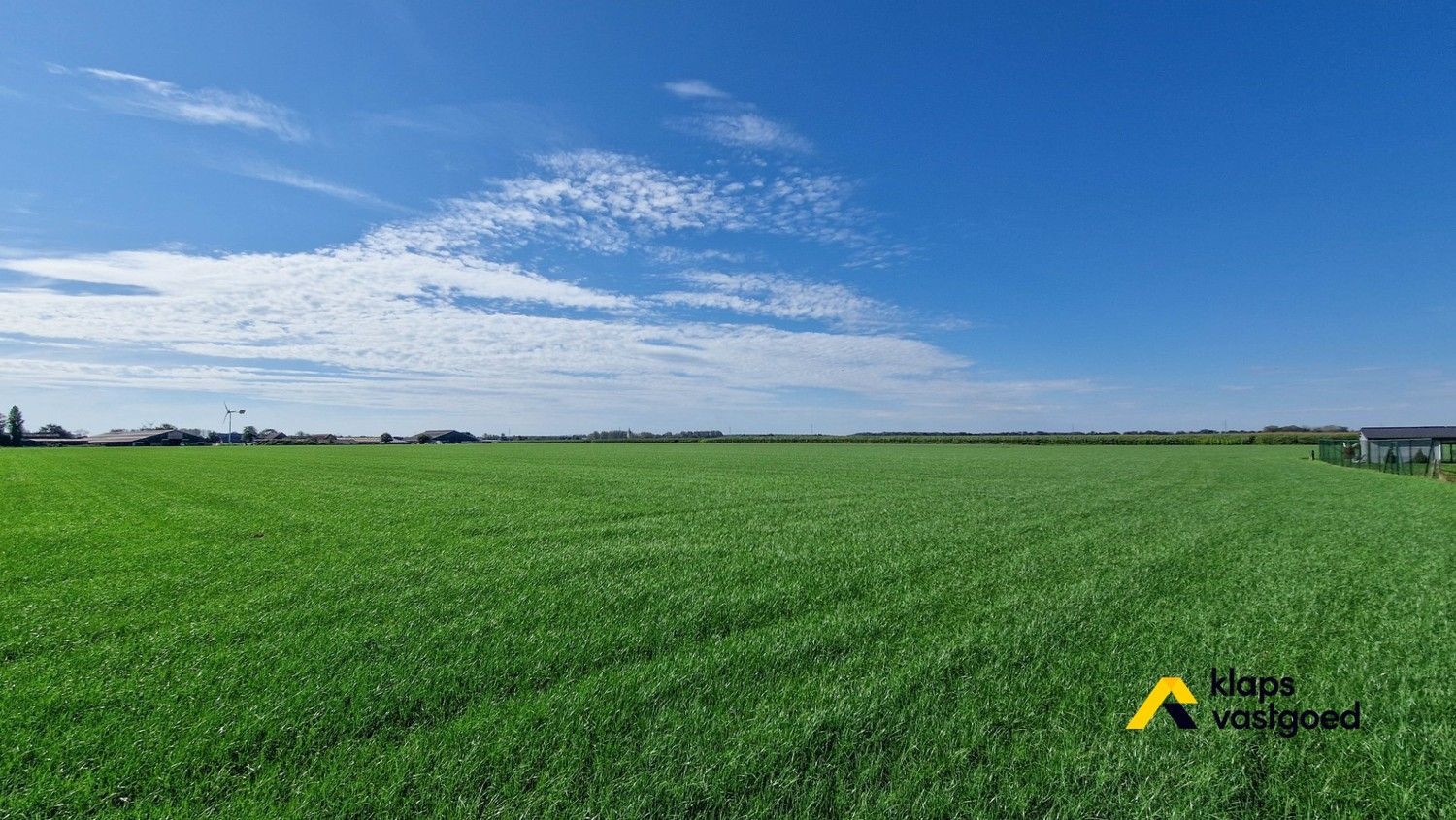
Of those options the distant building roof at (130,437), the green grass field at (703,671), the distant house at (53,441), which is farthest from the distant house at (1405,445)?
the distant house at (53,441)

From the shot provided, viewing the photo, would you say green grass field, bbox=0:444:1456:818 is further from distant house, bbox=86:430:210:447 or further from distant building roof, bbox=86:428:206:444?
distant building roof, bbox=86:428:206:444

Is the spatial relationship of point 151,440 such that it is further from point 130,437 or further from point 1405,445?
point 1405,445

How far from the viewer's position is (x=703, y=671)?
4285 millimetres

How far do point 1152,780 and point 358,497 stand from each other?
17432 millimetres

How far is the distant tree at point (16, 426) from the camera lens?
363ft

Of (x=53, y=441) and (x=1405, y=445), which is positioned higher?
(x=1405, y=445)

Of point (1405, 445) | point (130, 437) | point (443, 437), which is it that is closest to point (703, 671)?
point (1405, 445)

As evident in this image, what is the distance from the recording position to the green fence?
25.8m

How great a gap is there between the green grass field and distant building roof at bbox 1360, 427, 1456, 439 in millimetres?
35369

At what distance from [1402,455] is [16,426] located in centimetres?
21047

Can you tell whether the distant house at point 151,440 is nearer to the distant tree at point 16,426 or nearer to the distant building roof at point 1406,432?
the distant tree at point 16,426

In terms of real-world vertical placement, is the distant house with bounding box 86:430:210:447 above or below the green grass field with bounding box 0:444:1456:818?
above

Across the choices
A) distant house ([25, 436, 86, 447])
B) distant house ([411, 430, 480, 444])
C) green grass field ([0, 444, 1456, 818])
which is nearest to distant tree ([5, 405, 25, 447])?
distant house ([25, 436, 86, 447])

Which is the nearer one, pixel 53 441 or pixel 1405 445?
pixel 1405 445
